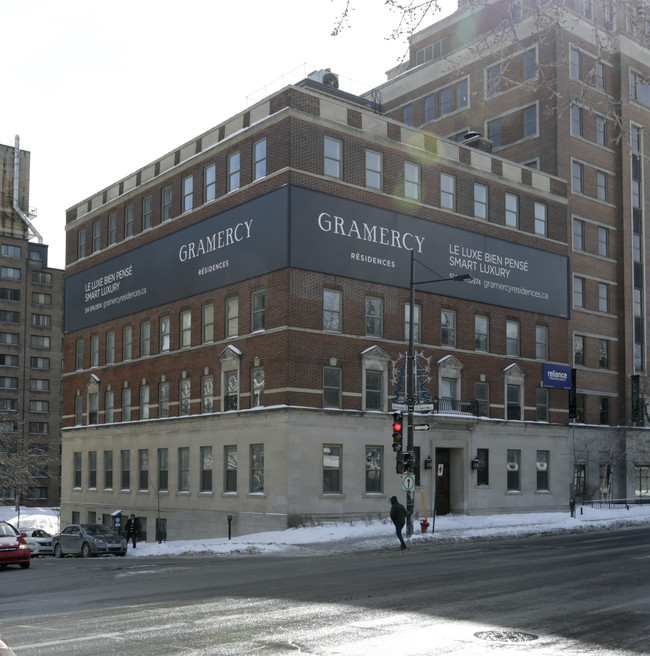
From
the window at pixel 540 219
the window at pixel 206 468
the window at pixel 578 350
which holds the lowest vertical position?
the window at pixel 206 468

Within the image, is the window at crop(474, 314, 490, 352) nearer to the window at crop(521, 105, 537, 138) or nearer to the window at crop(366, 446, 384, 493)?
the window at crop(366, 446, 384, 493)

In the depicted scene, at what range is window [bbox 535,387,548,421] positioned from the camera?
48.0m

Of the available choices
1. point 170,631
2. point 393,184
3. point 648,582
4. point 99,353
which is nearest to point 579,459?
point 393,184

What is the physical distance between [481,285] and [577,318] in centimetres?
1128

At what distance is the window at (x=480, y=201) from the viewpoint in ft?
152

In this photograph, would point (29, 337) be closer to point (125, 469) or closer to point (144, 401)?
point (125, 469)

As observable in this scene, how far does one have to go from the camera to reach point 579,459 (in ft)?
175

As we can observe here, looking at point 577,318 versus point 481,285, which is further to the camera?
point 577,318

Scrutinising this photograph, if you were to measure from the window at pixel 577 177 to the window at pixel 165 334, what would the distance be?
84.9 ft

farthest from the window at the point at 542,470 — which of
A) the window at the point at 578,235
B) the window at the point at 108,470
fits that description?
the window at the point at 108,470

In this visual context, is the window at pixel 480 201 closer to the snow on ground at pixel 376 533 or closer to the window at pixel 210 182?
the window at pixel 210 182

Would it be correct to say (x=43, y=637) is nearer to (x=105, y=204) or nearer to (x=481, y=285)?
(x=481, y=285)

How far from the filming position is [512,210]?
158 ft

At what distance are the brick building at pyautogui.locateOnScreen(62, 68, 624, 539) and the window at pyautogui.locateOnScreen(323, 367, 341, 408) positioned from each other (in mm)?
85
